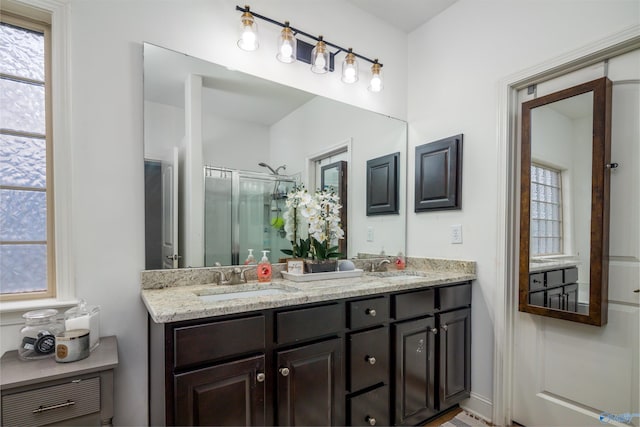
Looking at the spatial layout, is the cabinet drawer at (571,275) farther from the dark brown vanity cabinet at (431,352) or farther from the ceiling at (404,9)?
the ceiling at (404,9)

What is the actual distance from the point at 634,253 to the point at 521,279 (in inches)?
20.4

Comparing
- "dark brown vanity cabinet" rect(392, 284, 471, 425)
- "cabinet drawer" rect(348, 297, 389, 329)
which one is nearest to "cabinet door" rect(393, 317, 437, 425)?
"dark brown vanity cabinet" rect(392, 284, 471, 425)

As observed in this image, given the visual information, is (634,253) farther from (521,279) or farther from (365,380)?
(365,380)

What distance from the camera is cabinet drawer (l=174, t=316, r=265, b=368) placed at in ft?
3.67

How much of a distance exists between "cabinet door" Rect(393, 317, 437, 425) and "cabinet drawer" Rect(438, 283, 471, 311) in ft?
0.50

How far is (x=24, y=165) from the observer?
1.40 m

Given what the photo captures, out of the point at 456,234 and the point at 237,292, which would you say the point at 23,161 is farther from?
the point at 456,234

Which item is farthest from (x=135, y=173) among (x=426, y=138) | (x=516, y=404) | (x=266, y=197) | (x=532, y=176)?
(x=516, y=404)

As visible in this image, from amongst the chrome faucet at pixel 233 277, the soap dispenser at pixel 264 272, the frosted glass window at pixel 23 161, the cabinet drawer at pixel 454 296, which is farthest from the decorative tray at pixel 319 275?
the frosted glass window at pixel 23 161

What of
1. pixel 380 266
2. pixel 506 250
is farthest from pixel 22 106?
pixel 506 250

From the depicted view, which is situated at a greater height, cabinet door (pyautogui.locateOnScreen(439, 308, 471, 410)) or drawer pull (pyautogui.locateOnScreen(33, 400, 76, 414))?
drawer pull (pyautogui.locateOnScreen(33, 400, 76, 414))

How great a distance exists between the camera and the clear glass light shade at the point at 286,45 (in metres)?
1.86

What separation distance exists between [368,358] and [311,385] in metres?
0.34

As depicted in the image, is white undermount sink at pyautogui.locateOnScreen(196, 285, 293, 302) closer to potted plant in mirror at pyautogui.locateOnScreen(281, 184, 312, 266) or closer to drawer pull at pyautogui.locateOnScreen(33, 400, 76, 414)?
potted plant in mirror at pyautogui.locateOnScreen(281, 184, 312, 266)
